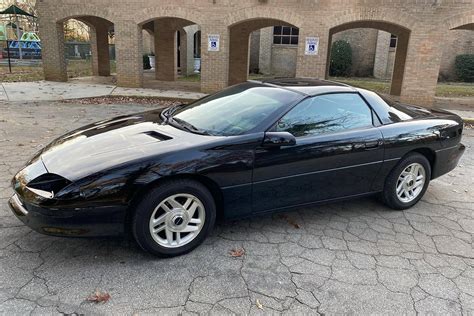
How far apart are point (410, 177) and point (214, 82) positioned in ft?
33.0

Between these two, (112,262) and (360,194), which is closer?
(112,262)

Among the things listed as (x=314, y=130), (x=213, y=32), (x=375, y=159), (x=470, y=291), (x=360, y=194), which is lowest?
(x=470, y=291)

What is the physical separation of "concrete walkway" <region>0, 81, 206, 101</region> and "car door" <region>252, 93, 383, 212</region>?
361 inches

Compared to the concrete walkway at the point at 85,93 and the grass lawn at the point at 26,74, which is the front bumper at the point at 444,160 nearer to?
the concrete walkway at the point at 85,93

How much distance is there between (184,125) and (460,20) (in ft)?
36.8

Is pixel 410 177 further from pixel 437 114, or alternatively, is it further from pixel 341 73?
pixel 341 73

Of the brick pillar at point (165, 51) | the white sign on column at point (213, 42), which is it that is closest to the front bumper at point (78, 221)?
the white sign on column at point (213, 42)

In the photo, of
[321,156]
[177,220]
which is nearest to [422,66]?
[321,156]

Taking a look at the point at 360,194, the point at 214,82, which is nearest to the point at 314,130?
the point at 360,194

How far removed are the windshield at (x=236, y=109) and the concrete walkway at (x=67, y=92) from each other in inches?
338

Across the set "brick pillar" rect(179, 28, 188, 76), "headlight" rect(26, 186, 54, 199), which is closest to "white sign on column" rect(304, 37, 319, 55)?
"brick pillar" rect(179, 28, 188, 76)

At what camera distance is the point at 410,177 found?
4.27 m

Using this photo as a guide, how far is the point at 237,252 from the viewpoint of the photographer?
328cm

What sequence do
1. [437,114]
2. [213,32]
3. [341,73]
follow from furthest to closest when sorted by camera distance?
[341,73], [213,32], [437,114]
